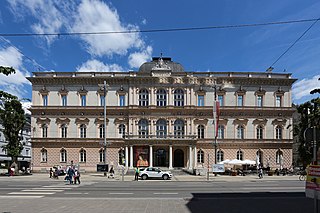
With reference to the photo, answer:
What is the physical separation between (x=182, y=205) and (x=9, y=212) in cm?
666

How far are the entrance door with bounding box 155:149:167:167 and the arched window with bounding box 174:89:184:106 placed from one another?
864 cm

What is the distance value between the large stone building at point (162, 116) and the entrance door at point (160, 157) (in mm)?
174

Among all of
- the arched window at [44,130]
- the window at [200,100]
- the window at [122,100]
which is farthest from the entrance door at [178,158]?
the arched window at [44,130]

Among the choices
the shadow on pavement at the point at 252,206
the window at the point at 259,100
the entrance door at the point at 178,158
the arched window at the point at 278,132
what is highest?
the window at the point at 259,100

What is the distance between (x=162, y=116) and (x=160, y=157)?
721 centimetres

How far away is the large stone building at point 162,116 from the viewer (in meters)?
47.5

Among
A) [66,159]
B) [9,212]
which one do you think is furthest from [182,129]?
[9,212]

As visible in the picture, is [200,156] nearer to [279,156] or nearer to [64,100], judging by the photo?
[279,156]

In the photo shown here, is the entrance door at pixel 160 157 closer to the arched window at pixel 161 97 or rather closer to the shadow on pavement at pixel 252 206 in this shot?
the arched window at pixel 161 97

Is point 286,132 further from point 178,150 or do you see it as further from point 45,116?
point 45,116

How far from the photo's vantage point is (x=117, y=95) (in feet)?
158

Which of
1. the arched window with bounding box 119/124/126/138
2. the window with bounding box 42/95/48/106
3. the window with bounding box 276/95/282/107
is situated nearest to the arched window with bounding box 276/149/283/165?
the window with bounding box 276/95/282/107

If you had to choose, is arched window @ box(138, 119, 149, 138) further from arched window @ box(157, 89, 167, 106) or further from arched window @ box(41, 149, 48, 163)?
arched window @ box(41, 149, 48, 163)

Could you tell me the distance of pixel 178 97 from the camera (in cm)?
4812
